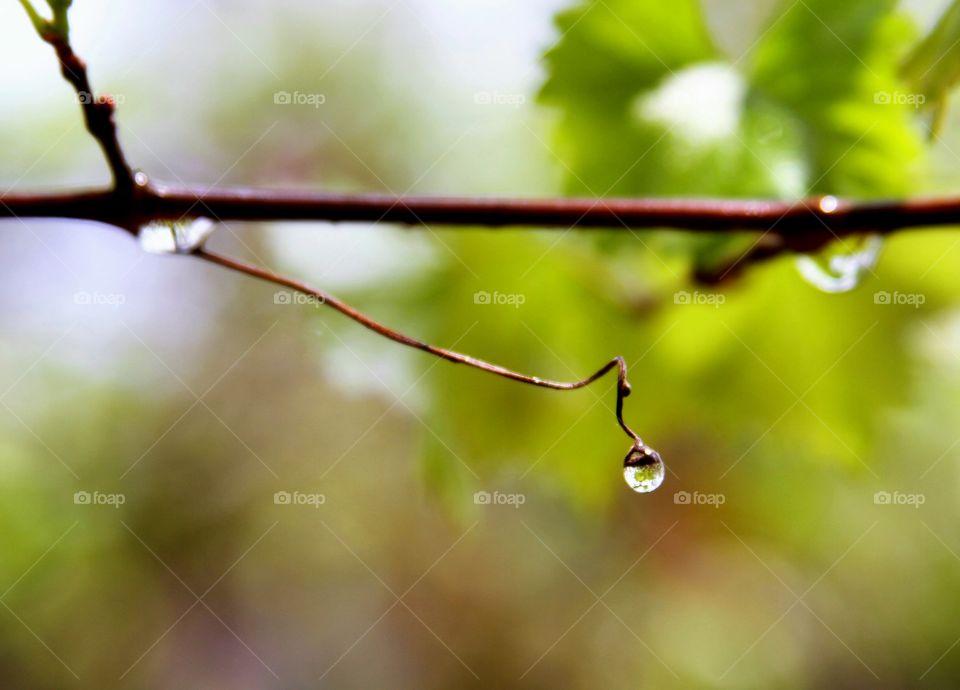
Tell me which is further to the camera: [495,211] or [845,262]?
[845,262]

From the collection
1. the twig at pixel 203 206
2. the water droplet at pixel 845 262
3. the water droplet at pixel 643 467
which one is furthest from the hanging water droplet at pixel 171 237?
the water droplet at pixel 845 262

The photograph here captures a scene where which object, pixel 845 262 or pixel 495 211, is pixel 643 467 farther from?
pixel 845 262

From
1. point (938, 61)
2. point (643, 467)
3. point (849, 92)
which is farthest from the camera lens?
point (849, 92)

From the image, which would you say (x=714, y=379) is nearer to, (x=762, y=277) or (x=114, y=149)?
(x=762, y=277)

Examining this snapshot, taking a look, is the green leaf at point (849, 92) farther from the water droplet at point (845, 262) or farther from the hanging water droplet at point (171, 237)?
the hanging water droplet at point (171, 237)

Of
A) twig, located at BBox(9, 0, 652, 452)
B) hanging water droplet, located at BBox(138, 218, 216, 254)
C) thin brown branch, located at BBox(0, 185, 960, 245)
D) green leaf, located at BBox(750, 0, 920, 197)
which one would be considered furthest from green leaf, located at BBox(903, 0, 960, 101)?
hanging water droplet, located at BBox(138, 218, 216, 254)

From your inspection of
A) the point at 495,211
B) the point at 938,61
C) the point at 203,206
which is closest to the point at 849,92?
the point at 938,61
